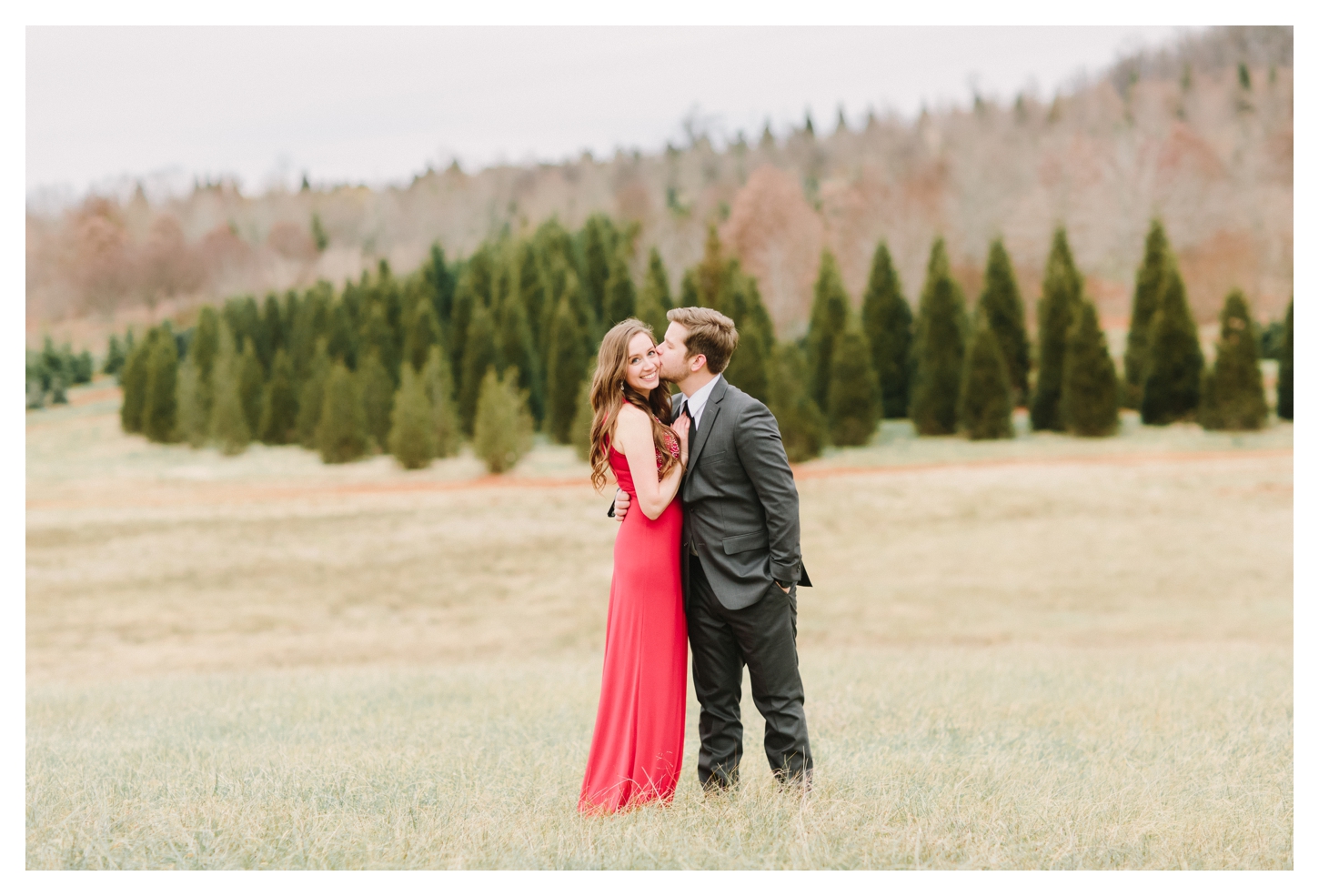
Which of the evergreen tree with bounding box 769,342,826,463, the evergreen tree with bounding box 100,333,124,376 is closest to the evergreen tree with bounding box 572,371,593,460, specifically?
the evergreen tree with bounding box 769,342,826,463

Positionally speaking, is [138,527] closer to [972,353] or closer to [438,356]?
[438,356]

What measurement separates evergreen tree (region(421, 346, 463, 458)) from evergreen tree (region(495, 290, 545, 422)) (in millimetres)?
1782

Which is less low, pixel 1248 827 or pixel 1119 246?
pixel 1119 246

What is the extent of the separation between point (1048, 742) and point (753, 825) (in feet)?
9.26

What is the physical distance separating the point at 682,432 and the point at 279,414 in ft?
90.9

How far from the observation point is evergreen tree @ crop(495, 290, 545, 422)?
97.1 feet

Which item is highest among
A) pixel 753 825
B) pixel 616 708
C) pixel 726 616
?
pixel 726 616

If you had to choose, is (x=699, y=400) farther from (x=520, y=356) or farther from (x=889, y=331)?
(x=889, y=331)

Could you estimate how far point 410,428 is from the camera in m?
26.7

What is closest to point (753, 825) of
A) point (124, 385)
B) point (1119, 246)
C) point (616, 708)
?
point (616, 708)

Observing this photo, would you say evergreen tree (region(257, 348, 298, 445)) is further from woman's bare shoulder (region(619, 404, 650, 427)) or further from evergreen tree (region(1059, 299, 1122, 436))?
woman's bare shoulder (region(619, 404, 650, 427))

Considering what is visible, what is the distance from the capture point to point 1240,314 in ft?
86.1

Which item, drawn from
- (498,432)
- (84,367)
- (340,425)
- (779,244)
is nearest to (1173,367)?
(779,244)

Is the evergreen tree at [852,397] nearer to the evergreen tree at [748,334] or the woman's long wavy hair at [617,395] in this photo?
the evergreen tree at [748,334]
